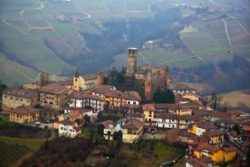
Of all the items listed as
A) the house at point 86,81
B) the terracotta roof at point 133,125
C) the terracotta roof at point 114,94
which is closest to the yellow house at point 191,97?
the terracotta roof at point 114,94

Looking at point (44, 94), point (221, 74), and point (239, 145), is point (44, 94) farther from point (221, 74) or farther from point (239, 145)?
point (221, 74)

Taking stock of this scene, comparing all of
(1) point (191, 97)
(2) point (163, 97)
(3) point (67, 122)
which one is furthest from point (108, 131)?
(1) point (191, 97)

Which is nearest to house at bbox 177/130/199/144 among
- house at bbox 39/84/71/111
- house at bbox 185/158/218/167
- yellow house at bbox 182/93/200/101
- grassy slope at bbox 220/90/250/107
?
house at bbox 185/158/218/167

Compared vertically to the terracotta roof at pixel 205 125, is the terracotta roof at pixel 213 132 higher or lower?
lower

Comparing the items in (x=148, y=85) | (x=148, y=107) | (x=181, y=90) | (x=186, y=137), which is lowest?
Result: (x=186, y=137)

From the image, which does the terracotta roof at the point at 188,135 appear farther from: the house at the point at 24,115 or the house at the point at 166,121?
the house at the point at 24,115

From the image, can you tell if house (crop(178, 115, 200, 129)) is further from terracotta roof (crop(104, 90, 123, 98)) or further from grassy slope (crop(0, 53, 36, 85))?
grassy slope (crop(0, 53, 36, 85))

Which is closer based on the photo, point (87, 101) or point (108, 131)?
point (108, 131)

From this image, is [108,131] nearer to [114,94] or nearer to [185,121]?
[114,94]

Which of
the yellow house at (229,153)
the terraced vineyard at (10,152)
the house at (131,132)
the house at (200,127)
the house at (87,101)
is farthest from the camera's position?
the house at (87,101)
